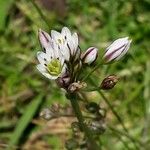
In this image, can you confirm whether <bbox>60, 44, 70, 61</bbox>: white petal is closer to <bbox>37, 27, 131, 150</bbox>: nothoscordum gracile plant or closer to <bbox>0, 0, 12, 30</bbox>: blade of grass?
<bbox>37, 27, 131, 150</bbox>: nothoscordum gracile plant

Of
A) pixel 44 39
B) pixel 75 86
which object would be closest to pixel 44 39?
pixel 44 39

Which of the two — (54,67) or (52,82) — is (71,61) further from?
(52,82)

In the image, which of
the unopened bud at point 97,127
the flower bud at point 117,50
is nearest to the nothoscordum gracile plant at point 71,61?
the flower bud at point 117,50

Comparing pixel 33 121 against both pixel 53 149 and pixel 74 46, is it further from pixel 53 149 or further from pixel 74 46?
pixel 74 46

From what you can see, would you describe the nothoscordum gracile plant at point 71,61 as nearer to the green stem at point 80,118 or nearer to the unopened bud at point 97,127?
the green stem at point 80,118

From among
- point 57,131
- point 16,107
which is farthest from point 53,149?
point 16,107

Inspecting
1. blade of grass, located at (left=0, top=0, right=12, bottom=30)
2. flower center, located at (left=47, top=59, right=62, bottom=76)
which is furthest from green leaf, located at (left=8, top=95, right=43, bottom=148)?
flower center, located at (left=47, top=59, right=62, bottom=76)
